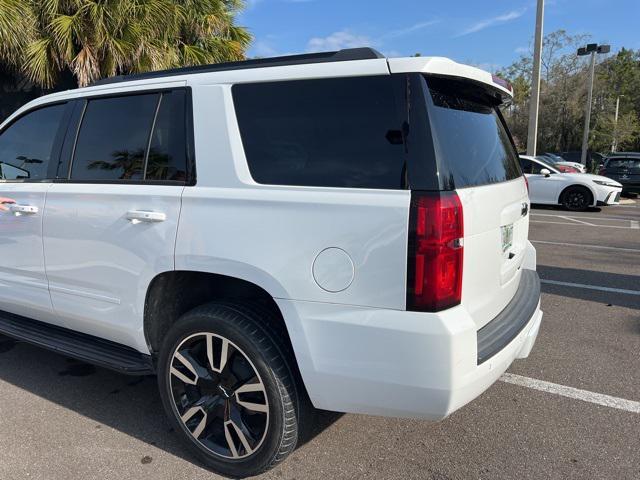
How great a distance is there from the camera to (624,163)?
17.5 meters

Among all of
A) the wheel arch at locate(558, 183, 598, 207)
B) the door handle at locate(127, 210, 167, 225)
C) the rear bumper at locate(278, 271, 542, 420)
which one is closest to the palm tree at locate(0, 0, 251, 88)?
the door handle at locate(127, 210, 167, 225)

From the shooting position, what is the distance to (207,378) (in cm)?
259

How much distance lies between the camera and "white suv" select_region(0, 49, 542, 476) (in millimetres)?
2094

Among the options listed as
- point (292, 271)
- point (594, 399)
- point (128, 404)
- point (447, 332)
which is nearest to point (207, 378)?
point (292, 271)

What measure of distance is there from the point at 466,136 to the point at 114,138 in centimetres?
201

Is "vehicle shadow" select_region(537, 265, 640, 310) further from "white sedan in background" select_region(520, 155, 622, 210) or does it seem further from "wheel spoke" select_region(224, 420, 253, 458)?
"white sedan in background" select_region(520, 155, 622, 210)

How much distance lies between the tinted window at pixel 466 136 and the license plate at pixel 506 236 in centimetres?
25

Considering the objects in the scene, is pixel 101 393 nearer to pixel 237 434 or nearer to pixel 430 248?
pixel 237 434

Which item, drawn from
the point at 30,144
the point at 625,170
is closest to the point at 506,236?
the point at 30,144

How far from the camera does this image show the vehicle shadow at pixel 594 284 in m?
5.40

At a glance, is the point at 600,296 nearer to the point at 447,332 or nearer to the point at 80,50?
the point at 447,332

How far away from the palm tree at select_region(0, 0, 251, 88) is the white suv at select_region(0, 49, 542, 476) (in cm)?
786

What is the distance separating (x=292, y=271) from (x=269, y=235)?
0.65ft

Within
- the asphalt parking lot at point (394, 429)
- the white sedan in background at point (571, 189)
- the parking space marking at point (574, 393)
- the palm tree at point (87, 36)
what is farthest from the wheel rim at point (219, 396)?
the white sedan in background at point (571, 189)
